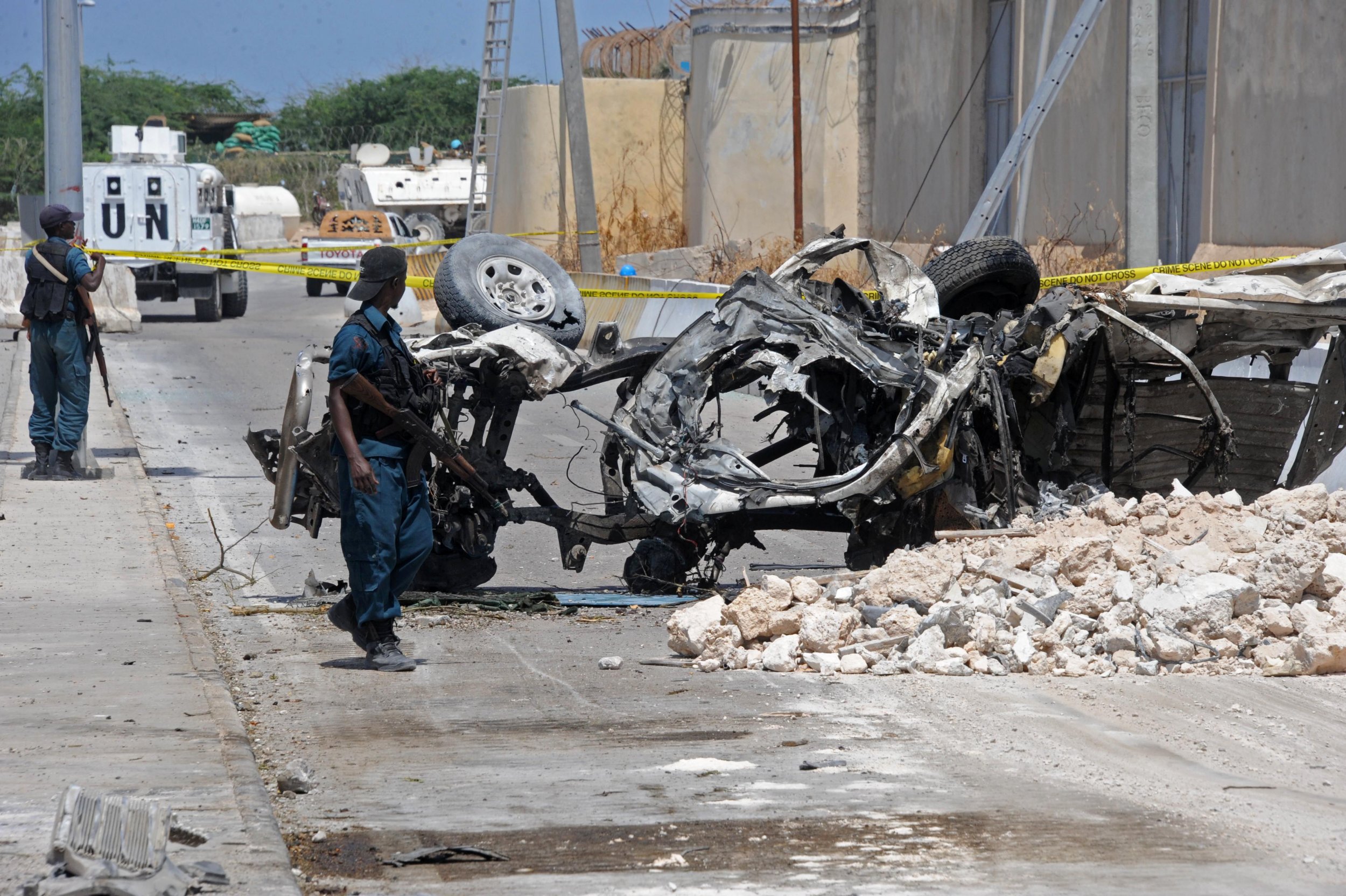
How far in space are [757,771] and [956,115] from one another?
800 inches

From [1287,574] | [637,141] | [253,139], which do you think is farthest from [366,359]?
[253,139]

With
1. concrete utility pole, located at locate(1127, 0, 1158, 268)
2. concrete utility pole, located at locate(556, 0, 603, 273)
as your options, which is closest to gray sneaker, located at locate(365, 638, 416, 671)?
concrete utility pole, located at locate(1127, 0, 1158, 268)

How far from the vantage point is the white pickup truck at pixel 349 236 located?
3344cm

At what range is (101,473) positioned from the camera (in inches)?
476

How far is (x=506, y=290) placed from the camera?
8875 millimetres

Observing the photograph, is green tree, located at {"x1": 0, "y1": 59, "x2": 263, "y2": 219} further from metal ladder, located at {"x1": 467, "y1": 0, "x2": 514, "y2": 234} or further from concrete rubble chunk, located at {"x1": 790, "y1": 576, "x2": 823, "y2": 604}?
concrete rubble chunk, located at {"x1": 790, "y1": 576, "x2": 823, "y2": 604}

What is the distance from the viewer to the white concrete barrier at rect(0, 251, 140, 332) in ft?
83.0

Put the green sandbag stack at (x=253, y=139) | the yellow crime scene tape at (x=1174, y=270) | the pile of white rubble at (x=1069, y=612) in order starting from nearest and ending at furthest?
the pile of white rubble at (x=1069, y=612) < the yellow crime scene tape at (x=1174, y=270) < the green sandbag stack at (x=253, y=139)

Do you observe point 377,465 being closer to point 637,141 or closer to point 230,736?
point 230,736

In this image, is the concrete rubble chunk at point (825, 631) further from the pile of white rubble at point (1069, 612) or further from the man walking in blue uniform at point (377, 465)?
the man walking in blue uniform at point (377, 465)

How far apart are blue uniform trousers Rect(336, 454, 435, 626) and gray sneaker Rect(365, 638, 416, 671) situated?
0.37 ft

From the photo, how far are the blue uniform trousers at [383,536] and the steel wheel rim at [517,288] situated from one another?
91.0 inches

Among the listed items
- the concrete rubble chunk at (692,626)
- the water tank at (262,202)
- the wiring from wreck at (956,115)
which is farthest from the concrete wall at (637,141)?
the concrete rubble chunk at (692,626)

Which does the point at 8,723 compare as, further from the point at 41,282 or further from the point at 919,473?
the point at 41,282
